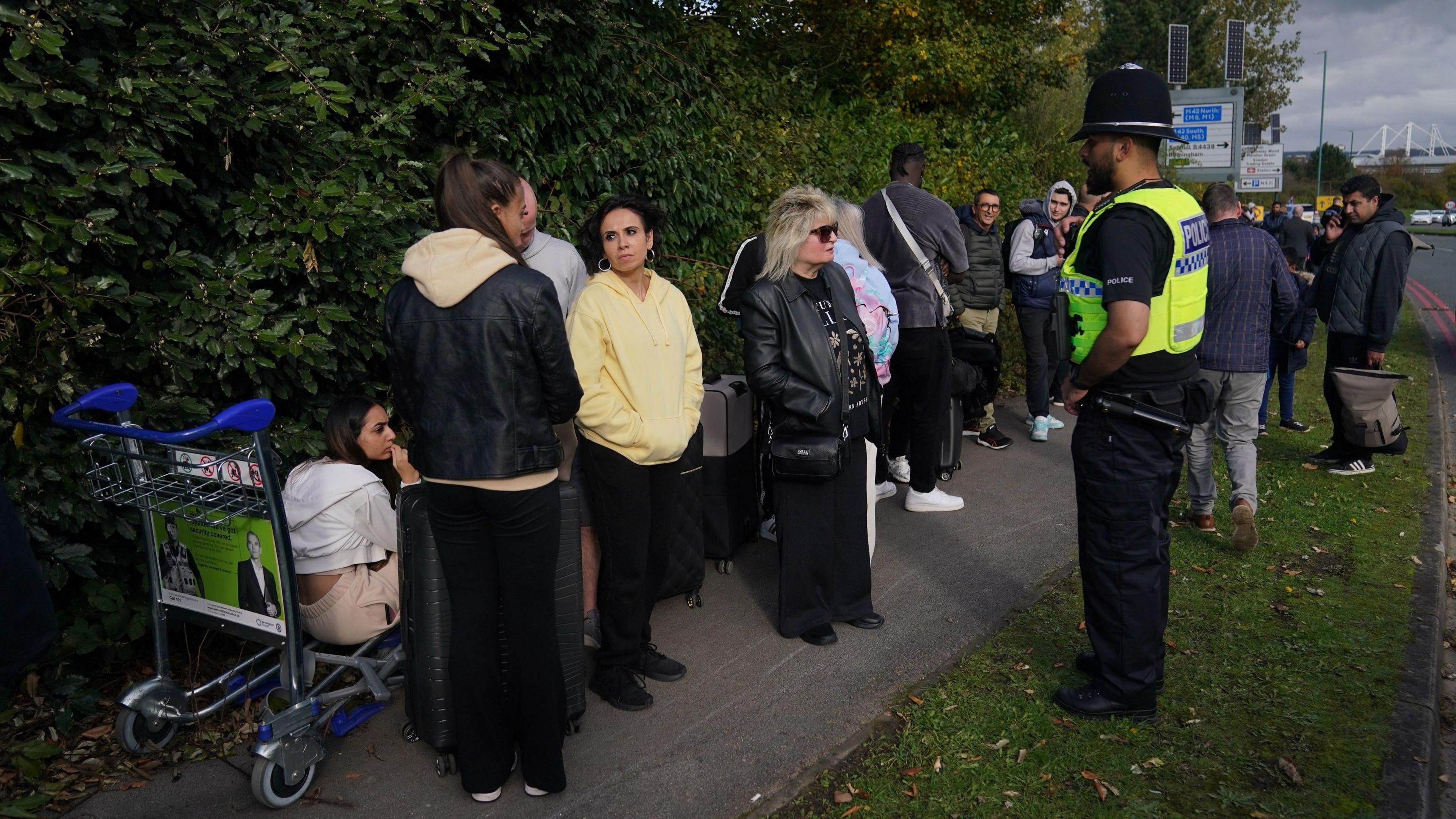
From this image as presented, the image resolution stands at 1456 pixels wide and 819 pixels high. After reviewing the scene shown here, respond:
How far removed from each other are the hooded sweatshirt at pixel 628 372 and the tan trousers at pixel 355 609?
0.96 meters

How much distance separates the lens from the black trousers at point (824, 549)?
4539 millimetres

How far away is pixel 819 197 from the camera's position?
4.51 metres

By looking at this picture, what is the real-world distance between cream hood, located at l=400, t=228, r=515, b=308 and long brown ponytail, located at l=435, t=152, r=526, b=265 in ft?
0.19

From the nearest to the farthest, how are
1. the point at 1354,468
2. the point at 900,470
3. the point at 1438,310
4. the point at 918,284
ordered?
the point at 918,284 < the point at 900,470 < the point at 1354,468 < the point at 1438,310

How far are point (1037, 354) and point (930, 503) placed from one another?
2553 millimetres

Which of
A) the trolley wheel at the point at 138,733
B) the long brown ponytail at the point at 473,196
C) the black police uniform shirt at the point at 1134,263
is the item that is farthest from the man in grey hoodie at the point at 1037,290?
the trolley wheel at the point at 138,733

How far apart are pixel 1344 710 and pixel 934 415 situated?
111 inches

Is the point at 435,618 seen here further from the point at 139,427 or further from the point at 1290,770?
the point at 1290,770

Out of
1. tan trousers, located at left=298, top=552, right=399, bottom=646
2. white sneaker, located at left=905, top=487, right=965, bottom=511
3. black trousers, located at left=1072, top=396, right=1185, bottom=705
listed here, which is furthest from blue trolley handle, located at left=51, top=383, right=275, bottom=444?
white sneaker, located at left=905, top=487, right=965, bottom=511

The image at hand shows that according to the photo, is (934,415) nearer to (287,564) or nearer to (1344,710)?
(1344,710)

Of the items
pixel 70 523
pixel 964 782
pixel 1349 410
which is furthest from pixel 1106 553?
pixel 1349 410

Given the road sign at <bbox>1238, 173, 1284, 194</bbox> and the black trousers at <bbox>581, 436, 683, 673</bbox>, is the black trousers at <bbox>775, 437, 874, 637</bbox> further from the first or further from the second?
the road sign at <bbox>1238, 173, 1284, 194</bbox>

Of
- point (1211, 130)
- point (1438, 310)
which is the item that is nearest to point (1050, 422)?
point (1438, 310)

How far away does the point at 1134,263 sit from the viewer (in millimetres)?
3518
